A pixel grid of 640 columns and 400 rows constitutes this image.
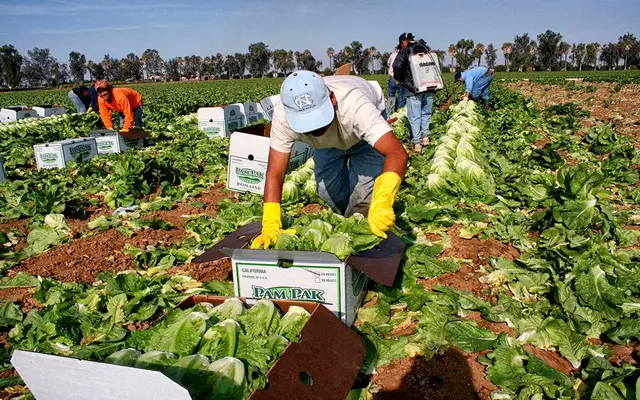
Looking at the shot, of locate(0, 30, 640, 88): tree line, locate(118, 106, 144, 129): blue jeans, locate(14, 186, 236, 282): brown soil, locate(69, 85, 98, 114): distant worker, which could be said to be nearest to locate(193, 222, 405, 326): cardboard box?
locate(14, 186, 236, 282): brown soil

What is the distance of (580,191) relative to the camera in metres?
5.01

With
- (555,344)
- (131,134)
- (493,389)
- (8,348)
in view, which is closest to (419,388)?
(493,389)

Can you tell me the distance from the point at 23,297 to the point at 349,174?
3588 mm

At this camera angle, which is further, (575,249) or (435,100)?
(435,100)

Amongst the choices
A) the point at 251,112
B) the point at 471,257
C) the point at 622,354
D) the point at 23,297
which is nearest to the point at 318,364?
the point at 622,354

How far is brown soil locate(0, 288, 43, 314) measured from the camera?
13.7ft

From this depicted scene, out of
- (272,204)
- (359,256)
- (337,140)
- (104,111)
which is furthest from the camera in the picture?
(104,111)

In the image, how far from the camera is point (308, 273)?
3.12 meters

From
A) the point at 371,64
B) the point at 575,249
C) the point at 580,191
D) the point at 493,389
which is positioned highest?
the point at 371,64

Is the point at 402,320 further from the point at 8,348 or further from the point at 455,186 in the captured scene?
the point at 455,186

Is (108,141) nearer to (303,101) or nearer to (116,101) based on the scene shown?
(116,101)

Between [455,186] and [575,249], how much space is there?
2413 millimetres

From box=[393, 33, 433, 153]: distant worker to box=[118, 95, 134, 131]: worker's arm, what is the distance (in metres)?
6.77

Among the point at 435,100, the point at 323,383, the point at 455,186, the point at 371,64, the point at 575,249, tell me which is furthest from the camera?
the point at 371,64
